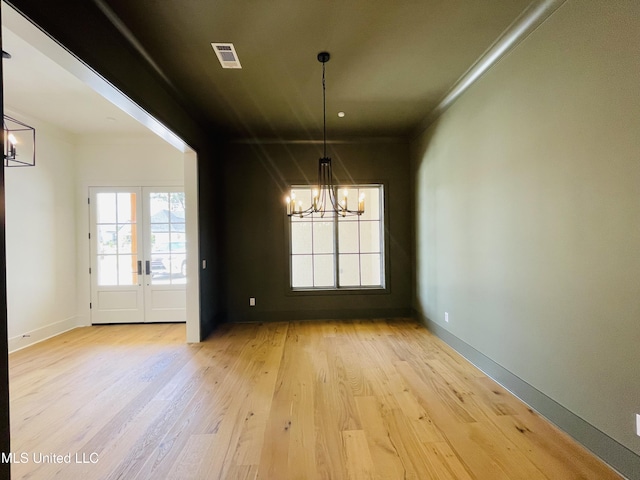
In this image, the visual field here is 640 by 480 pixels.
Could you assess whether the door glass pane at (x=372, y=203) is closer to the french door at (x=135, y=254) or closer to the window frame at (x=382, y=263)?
the window frame at (x=382, y=263)

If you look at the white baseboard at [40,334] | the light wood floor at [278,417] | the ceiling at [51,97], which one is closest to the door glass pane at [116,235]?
the white baseboard at [40,334]

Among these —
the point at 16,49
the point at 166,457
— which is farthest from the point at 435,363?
the point at 16,49

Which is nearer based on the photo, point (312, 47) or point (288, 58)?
point (312, 47)

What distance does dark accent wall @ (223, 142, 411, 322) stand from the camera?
4.93 metres

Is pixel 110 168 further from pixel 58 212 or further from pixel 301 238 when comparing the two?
pixel 301 238

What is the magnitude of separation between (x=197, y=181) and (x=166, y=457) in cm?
313

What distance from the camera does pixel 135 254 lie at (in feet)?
16.2

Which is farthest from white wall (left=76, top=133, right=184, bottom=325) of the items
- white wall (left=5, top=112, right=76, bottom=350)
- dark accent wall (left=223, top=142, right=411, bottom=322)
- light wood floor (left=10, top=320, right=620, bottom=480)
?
light wood floor (left=10, top=320, right=620, bottom=480)

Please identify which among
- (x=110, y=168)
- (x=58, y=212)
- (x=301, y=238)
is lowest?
(x=301, y=238)

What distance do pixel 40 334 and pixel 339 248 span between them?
4564mm

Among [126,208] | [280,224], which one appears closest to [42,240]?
[126,208]

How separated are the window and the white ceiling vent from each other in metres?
2.50

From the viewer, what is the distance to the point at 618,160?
5.53 feet

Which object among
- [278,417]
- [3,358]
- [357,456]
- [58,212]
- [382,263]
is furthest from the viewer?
[382,263]
